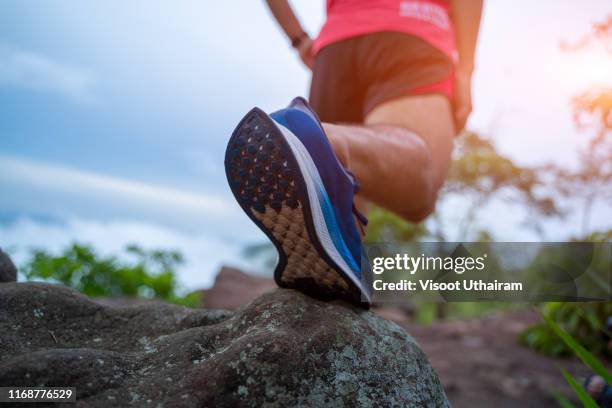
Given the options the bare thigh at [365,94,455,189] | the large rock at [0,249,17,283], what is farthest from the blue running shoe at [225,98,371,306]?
the large rock at [0,249,17,283]

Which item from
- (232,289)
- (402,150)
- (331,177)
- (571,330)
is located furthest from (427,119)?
(232,289)

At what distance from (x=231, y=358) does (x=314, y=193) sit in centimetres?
41

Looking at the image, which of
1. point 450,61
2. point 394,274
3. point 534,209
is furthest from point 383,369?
point 534,209

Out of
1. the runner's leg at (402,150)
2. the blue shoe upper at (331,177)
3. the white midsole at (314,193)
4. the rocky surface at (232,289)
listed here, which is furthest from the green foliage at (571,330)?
the white midsole at (314,193)

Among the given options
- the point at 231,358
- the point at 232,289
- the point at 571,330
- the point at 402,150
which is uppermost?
the point at 402,150

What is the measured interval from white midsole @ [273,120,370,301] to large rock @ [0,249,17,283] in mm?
1041

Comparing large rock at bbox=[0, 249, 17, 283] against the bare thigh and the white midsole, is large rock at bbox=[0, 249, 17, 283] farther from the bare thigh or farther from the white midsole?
the bare thigh

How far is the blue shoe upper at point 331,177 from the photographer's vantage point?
1.26 metres

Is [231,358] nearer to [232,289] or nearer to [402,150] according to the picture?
[402,150]

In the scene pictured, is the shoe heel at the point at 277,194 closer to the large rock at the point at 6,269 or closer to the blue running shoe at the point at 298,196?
the blue running shoe at the point at 298,196

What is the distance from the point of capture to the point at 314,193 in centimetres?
118

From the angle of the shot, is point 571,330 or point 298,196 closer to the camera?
point 298,196

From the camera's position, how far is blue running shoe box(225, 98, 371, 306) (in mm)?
1152

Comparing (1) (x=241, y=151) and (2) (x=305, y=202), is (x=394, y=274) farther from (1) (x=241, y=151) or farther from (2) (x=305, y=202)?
(1) (x=241, y=151)
